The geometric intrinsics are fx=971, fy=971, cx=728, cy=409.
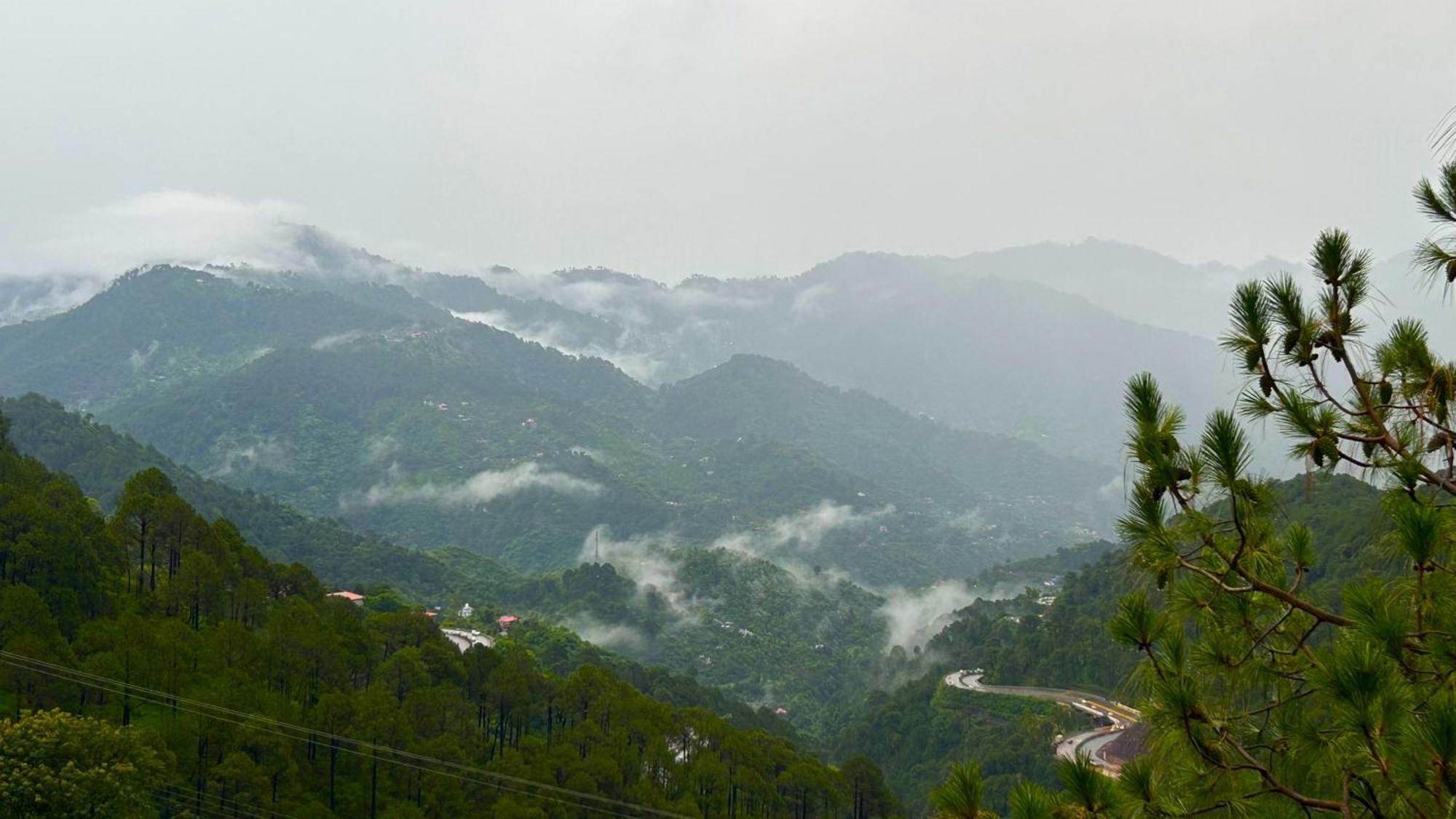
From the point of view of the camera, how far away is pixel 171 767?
21.7 metres

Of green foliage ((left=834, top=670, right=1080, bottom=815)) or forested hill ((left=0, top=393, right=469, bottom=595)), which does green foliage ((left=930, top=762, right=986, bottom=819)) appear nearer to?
green foliage ((left=834, top=670, right=1080, bottom=815))

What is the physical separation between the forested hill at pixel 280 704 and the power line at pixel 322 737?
65 mm

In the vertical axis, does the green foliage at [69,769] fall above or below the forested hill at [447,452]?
below

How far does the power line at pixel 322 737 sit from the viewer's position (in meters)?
23.8

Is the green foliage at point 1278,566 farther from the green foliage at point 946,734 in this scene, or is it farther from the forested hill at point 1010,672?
the green foliage at point 946,734

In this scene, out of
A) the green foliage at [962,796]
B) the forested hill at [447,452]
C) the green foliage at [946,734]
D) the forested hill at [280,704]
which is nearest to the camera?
the green foliage at [962,796]

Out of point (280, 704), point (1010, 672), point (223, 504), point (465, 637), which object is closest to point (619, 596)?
point (465, 637)

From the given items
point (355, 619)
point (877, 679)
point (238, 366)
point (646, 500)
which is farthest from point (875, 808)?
point (238, 366)

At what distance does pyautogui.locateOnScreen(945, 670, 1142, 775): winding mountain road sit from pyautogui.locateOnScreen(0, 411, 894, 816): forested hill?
15352mm

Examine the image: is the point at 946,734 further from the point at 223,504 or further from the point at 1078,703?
the point at 223,504

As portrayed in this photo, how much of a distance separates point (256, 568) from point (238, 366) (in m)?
153

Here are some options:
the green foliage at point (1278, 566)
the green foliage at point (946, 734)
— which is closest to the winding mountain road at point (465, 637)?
the green foliage at point (946, 734)

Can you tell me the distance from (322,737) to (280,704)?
65.4 inches

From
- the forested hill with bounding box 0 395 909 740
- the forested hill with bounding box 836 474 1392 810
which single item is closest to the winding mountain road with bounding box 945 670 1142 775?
the forested hill with bounding box 836 474 1392 810
